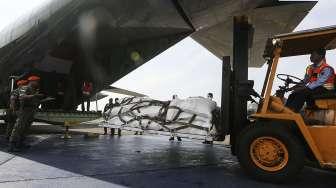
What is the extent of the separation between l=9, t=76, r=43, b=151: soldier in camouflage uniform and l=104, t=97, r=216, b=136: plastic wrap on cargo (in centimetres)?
173

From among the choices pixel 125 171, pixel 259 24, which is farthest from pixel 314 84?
pixel 259 24

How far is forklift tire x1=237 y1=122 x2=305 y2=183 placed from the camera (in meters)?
4.61

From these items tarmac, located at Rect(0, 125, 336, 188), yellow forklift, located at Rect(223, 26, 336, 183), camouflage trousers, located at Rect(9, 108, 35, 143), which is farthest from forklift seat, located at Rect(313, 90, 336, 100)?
camouflage trousers, located at Rect(9, 108, 35, 143)

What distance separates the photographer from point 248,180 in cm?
482

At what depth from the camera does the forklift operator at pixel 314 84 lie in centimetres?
477

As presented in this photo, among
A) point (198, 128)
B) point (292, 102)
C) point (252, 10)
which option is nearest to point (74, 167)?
point (198, 128)

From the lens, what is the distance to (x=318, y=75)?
484cm

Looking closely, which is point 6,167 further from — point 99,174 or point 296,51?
point 296,51

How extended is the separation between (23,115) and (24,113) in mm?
50

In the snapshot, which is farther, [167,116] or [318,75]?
[167,116]

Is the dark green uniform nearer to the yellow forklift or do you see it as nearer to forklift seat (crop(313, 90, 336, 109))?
the yellow forklift

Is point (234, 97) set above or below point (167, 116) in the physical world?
above

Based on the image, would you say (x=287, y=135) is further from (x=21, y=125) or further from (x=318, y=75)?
(x=21, y=125)

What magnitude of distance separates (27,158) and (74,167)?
1.40m
